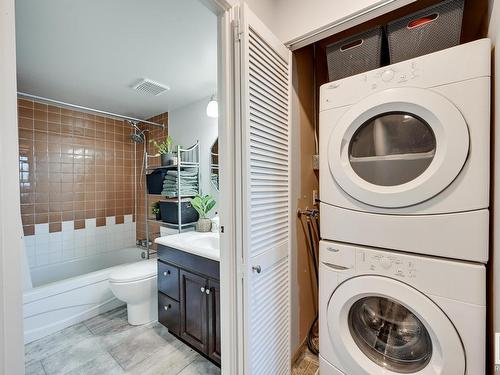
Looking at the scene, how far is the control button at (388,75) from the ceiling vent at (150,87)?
192cm

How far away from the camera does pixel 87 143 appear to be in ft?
9.72

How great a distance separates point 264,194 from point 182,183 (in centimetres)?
147

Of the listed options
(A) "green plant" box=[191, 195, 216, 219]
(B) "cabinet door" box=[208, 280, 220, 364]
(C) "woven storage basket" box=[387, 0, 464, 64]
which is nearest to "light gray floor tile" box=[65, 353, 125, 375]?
(B) "cabinet door" box=[208, 280, 220, 364]

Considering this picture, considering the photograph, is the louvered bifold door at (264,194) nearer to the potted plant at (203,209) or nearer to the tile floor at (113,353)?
the tile floor at (113,353)

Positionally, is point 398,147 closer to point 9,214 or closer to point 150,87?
point 9,214

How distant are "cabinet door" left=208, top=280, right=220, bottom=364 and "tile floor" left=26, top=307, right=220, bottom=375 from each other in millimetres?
171

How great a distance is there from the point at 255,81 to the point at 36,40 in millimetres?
1641

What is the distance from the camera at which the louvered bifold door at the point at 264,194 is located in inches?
38.5

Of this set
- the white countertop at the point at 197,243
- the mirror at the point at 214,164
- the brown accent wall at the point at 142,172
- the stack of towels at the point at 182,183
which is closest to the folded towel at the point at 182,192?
the stack of towels at the point at 182,183

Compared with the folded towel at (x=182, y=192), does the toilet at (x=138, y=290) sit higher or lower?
lower

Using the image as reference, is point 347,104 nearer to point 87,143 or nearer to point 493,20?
point 493,20

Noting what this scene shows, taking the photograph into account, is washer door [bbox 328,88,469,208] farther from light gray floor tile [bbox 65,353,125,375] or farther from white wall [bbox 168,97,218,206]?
light gray floor tile [bbox 65,353,125,375]

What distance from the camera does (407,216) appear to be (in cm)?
95

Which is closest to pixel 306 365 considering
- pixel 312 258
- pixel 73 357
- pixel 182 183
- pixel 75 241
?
pixel 312 258
